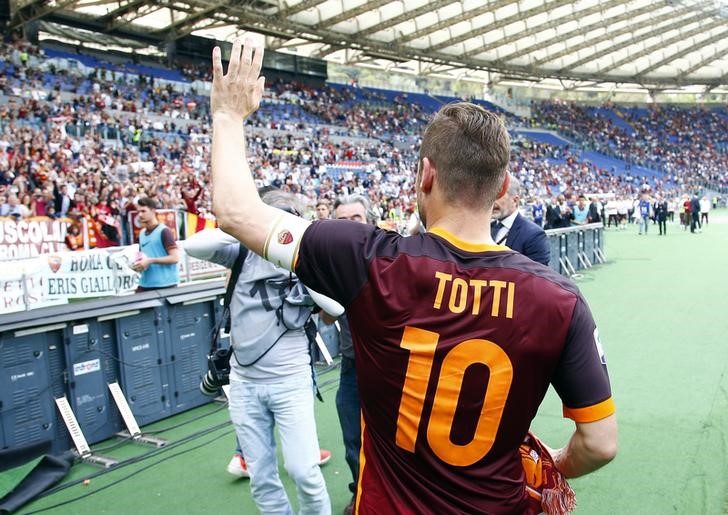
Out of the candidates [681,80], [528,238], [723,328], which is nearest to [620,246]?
[723,328]

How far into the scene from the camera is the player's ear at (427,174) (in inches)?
63.3

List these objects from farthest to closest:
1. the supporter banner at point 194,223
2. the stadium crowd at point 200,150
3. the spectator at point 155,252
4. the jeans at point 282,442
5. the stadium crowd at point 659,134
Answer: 1. the stadium crowd at point 659,134
2. the stadium crowd at point 200,150
3. the supporter banner at point 194,223
4. the spectator at point 155,252
5. the jeans at point 282,442

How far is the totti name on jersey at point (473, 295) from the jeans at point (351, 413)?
2383mm

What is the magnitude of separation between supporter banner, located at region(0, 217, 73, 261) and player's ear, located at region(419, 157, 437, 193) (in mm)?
8859

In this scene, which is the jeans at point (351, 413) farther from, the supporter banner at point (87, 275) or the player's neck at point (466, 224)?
the supporter banner at point (87, 275)

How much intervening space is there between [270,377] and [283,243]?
175cm

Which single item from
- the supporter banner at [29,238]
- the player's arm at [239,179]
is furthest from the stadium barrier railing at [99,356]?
the player's arm at [239,179]

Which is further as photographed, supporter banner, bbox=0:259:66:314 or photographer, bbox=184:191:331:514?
supporter banner, bbox=0:259:66:314

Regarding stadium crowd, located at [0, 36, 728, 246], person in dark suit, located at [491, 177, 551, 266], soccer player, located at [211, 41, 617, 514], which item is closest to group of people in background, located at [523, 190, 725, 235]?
stadium crowd, located at [0, 36, 728, 246]

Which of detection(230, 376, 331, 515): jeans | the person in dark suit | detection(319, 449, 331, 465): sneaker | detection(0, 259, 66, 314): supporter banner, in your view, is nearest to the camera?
detection(230, 376, 331, 515): jeans

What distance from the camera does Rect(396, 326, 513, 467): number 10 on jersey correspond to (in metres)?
1.50

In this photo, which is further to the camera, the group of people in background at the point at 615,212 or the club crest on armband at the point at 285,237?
the group of people in background at the point at 615,212

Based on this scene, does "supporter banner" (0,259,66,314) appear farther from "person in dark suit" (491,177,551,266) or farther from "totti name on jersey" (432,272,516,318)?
"totti name on jersey" (432,272,516,318)

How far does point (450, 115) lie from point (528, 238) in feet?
8.84
